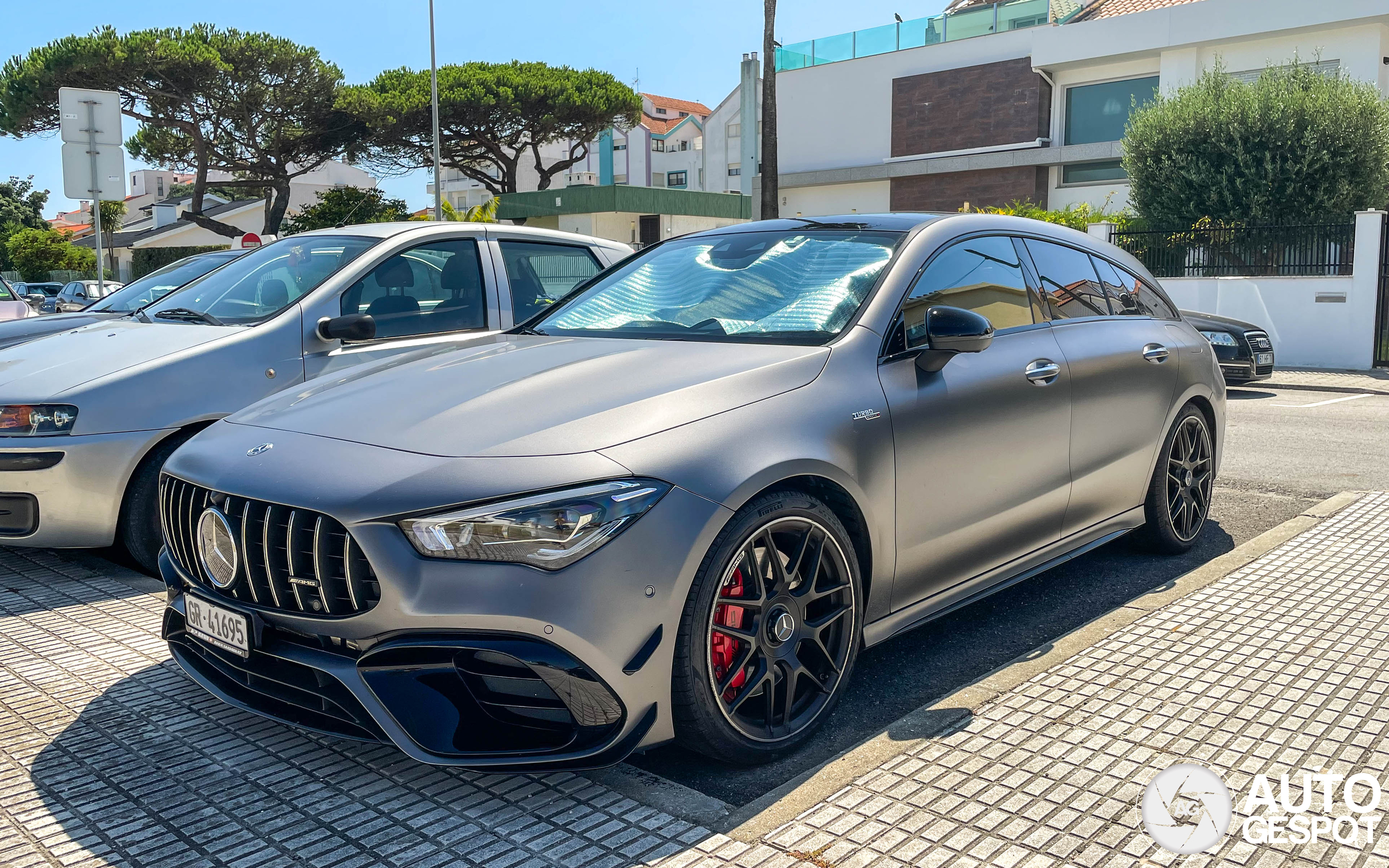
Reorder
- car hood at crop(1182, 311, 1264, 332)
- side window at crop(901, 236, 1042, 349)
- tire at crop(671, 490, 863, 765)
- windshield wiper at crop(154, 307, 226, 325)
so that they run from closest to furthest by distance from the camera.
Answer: tire at crop(671, 490, 863, 765)
side window at crop(901, 236, 1042, 349)
windshield wiper at crop(154, 307, 226, 325)
car hood at crop(1182, 311, 1264, 332)

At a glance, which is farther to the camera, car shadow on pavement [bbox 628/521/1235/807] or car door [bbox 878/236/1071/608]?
car door [bbox 878/236/1071/608]

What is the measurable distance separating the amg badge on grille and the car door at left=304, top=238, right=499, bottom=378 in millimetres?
2498

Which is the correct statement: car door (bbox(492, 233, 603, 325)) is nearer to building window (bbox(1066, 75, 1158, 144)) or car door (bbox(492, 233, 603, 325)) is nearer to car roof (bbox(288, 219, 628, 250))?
car roof (bbox(288, 219, 628, 250))

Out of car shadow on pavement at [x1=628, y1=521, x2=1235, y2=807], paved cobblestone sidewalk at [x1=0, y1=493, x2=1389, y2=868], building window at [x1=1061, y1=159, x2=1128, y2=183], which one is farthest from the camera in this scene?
building window at [x1=1061, y1=159, x2=1128, y2=183]

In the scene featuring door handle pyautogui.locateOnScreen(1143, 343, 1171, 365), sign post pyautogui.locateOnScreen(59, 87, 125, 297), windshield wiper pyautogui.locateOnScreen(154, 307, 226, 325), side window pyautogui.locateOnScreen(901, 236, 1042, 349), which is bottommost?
door handle pyautogui.locateOnScreen(1143, 343, 1171, 365)

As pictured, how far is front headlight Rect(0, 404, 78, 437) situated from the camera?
4707mm

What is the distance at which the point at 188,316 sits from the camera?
225 inches

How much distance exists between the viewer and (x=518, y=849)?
2553 mm

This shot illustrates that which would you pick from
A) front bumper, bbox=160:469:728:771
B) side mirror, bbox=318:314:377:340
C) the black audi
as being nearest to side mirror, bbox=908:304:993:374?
front bumper, bbox=160:469:728:771

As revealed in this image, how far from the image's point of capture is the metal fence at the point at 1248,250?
16781mm

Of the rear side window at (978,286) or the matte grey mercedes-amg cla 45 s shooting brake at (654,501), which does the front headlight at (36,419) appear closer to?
the matte grey mercedes-amg cla 45 s shooting brake at (654,501)

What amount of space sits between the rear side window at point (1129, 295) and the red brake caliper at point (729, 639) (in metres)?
2.77

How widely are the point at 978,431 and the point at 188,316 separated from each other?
418 cm

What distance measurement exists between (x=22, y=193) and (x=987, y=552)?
8963cm
